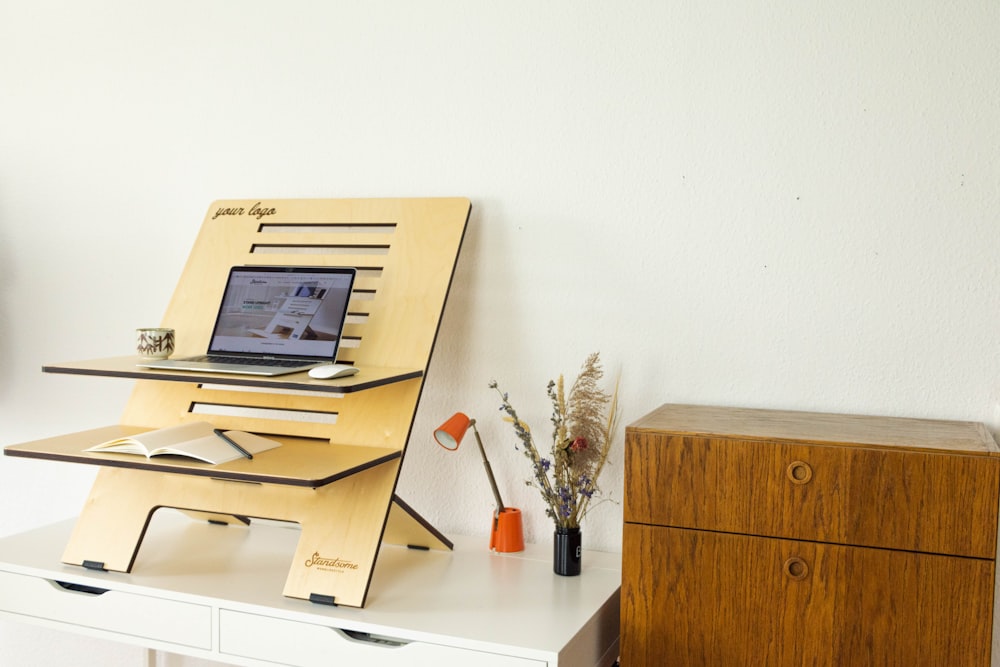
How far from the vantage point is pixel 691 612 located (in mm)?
1464

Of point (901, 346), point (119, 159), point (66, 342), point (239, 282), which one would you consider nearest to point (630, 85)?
point (901, 346)

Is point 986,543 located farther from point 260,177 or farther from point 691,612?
point 260,177

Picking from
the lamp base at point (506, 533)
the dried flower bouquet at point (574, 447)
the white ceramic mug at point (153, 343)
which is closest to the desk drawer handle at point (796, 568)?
the dried flower bouquet at point (574, 447)

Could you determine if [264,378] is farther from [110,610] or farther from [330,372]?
[110,610]

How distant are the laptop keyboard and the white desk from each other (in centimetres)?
40

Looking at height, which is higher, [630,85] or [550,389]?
[630,85]

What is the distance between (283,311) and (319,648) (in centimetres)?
66

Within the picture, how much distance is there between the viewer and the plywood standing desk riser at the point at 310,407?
159 cm

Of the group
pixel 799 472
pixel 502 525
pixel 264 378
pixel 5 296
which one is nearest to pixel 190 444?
pixel 264 378

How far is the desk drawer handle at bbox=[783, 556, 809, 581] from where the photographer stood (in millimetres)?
1399

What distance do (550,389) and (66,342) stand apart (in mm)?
1368

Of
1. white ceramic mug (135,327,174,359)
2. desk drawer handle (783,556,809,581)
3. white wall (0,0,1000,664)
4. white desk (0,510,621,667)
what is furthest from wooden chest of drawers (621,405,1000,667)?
white ceramic mug (135,327,174,359)

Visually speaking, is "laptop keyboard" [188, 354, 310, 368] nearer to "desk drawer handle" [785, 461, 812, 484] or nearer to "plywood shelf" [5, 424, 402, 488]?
"plywood shelf" [5, 424, 402, 488]

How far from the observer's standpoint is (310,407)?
1901 mm
